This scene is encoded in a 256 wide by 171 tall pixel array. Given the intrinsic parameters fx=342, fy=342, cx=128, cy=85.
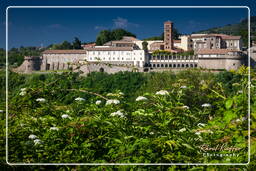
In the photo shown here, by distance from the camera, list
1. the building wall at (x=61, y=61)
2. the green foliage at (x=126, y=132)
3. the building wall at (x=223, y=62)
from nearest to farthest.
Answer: the green foliage at (x=126, y=132) < the building wall at (x=61, y=61) < the building wall at (x=223, y=62)

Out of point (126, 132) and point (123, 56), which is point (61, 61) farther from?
point (126, 132)

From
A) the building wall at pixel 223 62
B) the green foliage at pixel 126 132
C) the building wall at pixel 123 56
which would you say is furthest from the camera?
the building wall at pixel 223 62

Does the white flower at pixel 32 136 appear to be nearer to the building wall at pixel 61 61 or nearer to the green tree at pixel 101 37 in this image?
the green tree at pixel 101 37

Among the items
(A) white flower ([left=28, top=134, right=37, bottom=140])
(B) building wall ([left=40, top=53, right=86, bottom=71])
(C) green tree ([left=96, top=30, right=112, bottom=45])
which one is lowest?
(A) white flower ([left=28, top=134, right=37, bottom=140])

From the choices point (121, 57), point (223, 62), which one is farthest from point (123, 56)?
point (223, 62)

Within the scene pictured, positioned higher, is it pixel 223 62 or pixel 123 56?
pixel 223 62

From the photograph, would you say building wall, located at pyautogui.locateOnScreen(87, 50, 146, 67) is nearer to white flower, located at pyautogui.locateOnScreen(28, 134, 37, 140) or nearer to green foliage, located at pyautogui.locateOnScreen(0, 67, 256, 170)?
green foliage, located at pyautogui.locateOnScreen(0, 67, 256, 170)

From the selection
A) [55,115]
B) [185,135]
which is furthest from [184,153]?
[55,115]

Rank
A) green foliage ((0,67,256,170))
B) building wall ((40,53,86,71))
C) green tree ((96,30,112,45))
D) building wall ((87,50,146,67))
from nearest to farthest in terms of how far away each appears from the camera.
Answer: green foliage ((0,67,256,170)) → green tree ((96,30,112,45)) → building wall ((40,53,86,71)) → building wall ((87,50,146,67))

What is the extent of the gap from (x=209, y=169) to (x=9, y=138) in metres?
0.63

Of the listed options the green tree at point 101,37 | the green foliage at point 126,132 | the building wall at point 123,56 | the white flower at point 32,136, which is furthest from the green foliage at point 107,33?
the white flower at point 32,136

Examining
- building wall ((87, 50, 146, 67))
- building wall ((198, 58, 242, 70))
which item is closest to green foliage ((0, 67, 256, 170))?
building wall ((198, 58, 242, 70))

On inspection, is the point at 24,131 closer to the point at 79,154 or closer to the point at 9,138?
the point at 9,138

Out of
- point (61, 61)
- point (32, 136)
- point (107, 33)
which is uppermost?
point (107, 33)
